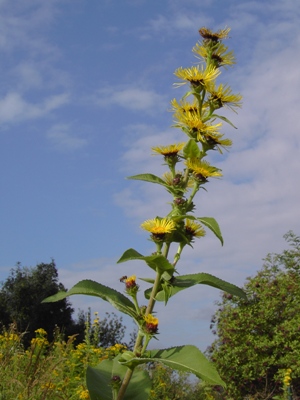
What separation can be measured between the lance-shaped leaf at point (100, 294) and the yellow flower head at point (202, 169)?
670 millimetres

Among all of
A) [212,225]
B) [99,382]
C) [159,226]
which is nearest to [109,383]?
[99,382]

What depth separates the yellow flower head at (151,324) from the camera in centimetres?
259

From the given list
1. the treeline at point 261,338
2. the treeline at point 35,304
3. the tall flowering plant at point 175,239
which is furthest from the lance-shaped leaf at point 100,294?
the treeline at point 35,304

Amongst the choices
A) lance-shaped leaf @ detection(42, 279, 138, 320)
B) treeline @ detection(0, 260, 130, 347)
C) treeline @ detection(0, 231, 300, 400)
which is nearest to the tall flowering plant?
lance-shaped leaf @ detection(42, 279, 138, 320)

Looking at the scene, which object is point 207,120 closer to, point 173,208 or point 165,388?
point 173,208

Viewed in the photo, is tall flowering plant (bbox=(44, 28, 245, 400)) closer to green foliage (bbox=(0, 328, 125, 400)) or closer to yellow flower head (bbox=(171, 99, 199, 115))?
yellow flower head (bbox=(171, 99, 199, 115))

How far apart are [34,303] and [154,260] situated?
20266 millimetres

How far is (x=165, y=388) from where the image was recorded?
801 cm

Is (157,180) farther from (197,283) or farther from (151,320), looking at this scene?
(151,320)

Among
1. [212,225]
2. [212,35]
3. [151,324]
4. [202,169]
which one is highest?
[212,35]

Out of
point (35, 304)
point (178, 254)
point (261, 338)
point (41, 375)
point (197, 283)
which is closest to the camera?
point (197, 283)

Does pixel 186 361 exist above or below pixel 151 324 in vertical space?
below

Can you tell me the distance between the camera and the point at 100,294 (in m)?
2.70

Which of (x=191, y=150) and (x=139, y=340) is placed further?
(x=191, y=150)
